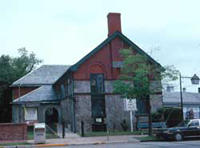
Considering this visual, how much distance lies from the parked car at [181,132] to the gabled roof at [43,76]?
22.4 metres

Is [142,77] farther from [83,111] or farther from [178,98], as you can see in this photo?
[178,98]

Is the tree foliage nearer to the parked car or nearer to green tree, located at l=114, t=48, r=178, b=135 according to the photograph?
green tree, located at l=114, t=48, r=178, b=135

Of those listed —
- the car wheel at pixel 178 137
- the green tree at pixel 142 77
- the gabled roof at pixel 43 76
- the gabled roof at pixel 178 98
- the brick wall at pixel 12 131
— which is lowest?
the car wheel at pixel 178 137

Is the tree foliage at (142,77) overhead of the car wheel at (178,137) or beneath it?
overhead

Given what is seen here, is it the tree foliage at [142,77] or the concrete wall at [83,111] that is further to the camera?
the concrete wall at [83,111]

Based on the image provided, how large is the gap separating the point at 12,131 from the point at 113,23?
15069 mm

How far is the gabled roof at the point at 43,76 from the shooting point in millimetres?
40641

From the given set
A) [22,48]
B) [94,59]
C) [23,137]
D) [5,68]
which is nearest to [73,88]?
[94,59]

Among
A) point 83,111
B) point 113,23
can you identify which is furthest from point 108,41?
point 83,111

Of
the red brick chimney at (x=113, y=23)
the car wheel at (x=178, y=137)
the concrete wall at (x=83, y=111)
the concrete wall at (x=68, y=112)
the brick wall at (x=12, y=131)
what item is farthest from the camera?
the red brick chimney at (x=113, y=23)

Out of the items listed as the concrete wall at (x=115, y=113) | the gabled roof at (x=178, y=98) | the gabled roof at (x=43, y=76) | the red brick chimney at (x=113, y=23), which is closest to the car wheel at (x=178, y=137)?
the concrete wall at (x=115, y=113)

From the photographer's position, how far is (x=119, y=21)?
Answer: 1242 inches

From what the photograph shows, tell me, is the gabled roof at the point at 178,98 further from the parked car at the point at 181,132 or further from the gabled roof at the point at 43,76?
the parked car at the point at 181,132

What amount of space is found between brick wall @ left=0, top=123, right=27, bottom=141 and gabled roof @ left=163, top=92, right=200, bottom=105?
2579cm
